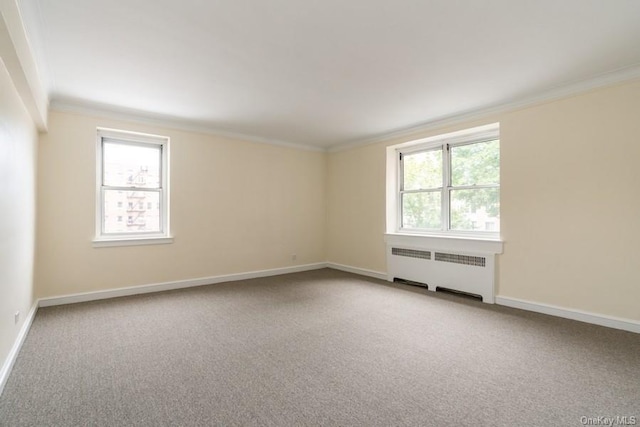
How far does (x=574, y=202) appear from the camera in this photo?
3.38 metres

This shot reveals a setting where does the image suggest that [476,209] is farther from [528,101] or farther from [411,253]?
[528,101]

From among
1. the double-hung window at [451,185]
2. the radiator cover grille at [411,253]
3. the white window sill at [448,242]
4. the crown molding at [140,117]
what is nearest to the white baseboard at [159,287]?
the radiator cover grille at [411,253]

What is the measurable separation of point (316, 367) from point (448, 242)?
2988 mm

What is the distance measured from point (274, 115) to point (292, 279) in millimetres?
2768

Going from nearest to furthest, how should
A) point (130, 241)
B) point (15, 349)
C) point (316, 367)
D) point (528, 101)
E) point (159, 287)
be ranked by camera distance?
point (316, 367), point (15, 349), point (528, 101), point (130, 241), point (159, 287)

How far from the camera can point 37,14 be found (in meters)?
2.17

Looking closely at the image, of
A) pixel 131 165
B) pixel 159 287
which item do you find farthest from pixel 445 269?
pixel 131 165

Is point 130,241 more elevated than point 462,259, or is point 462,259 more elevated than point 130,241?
point 130,241

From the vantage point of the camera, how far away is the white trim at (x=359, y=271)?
5484 millimetres

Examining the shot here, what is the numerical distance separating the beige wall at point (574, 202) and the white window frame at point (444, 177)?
0.26 meters

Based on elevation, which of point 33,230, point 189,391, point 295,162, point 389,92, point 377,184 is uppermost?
point 389,92

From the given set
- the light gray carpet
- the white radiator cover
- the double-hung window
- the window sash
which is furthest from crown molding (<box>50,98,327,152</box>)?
the white radiator cover

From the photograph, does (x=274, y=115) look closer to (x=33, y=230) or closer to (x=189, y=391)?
(x=33, y=230)

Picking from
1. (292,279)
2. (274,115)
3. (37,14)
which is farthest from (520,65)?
(292,279)
